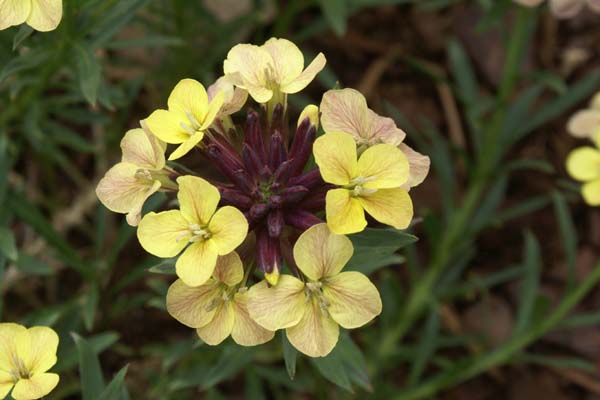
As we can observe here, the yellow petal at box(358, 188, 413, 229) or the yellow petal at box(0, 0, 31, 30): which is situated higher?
the yellow petal at box(0, 0, 31, 30)

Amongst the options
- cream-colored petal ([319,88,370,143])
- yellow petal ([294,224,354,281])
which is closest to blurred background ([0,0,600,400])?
yellow petal ([294,224,354,281])

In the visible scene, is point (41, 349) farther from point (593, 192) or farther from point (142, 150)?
point (593, 192)

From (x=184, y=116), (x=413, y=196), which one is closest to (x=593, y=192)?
(x=413, y=196)

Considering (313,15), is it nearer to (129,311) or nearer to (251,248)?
(129,311)

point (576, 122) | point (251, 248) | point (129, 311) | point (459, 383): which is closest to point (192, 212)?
point (251, 248)

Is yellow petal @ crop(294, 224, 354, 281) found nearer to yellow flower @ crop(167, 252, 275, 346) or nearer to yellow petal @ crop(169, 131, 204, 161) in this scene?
yellow flower @ crop(167, 252, 275, 346)

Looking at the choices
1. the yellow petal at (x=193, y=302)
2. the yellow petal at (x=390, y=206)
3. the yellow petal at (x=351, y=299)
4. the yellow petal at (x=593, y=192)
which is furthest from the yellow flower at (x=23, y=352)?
the yellow petal at (x=593, y=192)
